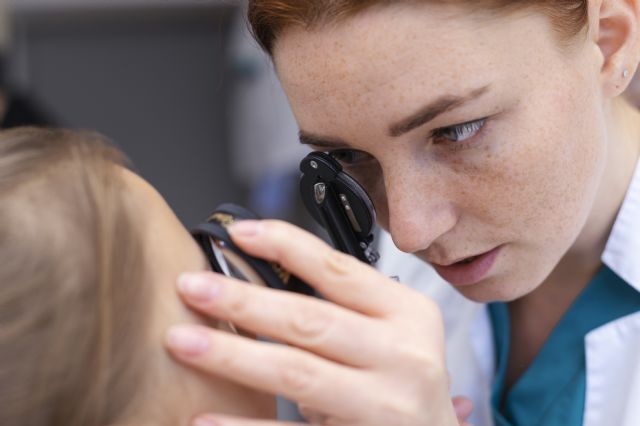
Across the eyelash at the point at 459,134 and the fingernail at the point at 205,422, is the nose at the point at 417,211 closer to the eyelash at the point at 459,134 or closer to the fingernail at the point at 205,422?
the eyelash at the point at 459,134

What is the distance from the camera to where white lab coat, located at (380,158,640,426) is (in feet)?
3.08

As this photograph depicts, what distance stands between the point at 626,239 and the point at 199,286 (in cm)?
61

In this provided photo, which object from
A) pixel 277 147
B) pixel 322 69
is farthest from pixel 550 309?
pixel 277 147

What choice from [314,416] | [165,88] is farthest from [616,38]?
[165,88]

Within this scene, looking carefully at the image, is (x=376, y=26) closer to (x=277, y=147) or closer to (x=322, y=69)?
(x=322, y=69)

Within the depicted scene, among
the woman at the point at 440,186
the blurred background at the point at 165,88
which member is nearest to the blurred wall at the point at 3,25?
the blurred background at the point at 165,88

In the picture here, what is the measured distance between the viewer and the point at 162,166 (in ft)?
9.02

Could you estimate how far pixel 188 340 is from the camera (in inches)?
23.1

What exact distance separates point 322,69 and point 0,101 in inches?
64.5

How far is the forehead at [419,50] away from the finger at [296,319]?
25 centimetres

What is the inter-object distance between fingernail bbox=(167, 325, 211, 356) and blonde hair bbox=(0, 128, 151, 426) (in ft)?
0.10

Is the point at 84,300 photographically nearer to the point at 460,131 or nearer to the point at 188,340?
the point at 188,340

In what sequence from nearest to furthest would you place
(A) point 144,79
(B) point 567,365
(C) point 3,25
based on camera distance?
(B) point 567,365, (C) point 3,25, (A) point 144,79

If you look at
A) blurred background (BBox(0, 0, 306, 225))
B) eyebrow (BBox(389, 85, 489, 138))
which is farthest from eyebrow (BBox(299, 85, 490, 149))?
blurred background (BBox(0, 0, 306, 225))
